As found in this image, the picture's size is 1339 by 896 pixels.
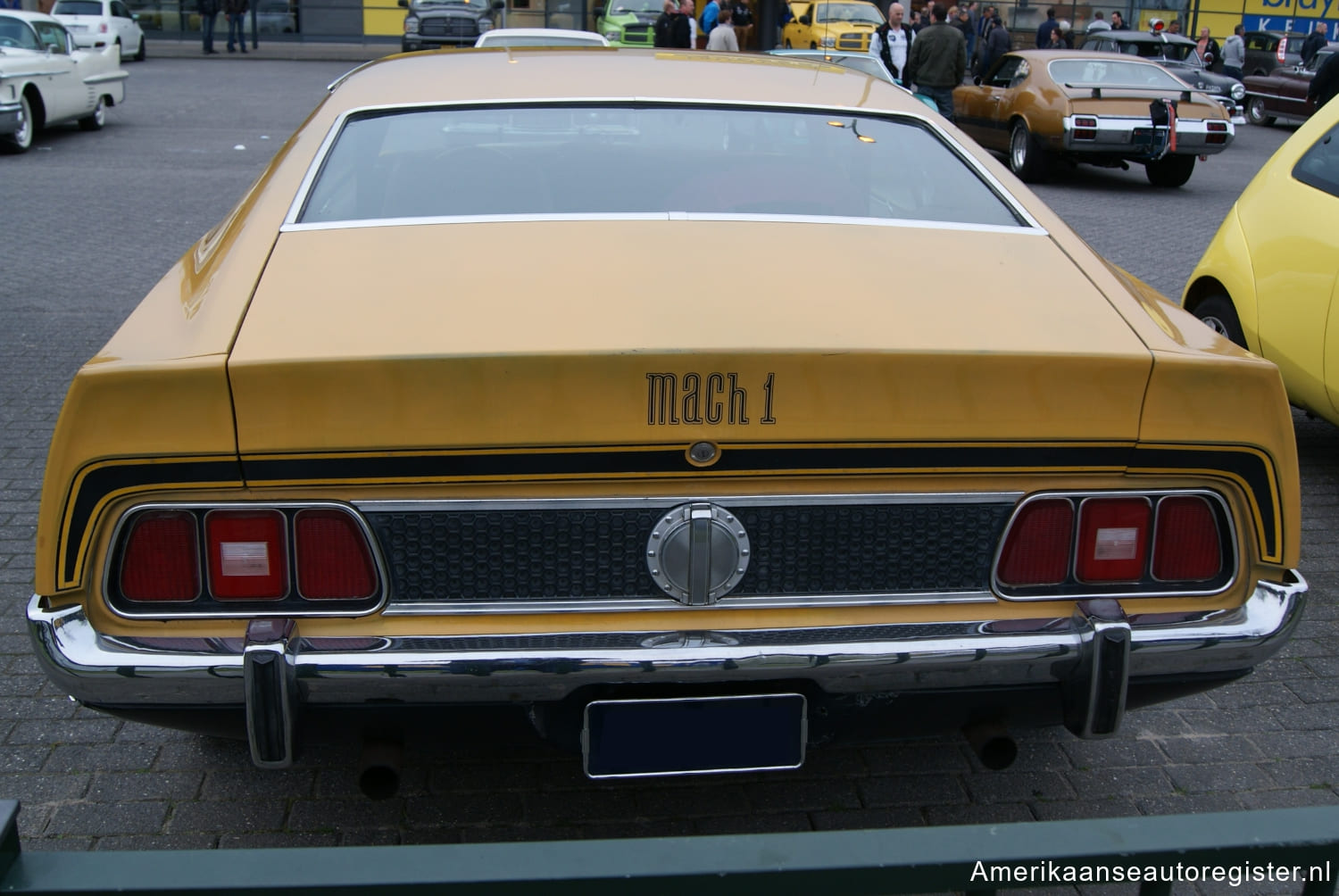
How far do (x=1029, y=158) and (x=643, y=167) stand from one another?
11698mm

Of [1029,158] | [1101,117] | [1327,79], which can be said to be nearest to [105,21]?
[1029,158]

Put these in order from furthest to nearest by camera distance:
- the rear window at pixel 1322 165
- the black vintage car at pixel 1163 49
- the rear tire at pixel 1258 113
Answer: the rear tire at pixel 1258 113
the black vintage car at pixel 1163 49
the rear window at pixel 1322 165

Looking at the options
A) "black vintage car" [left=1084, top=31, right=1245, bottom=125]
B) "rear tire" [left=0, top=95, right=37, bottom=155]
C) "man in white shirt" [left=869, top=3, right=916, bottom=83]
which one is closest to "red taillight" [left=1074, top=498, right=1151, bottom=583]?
"rear tire" [left=0, top=95, right=37, bottom=155]

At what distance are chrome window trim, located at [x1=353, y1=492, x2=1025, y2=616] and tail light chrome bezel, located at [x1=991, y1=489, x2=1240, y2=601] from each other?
52 mm

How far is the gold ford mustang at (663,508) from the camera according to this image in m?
2.03

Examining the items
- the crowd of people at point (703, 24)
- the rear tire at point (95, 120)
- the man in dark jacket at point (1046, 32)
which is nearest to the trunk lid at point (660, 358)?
the crowd of people at point (703, 24)

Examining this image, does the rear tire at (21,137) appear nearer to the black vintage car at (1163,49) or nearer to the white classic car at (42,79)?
the white classic car at (42,79)

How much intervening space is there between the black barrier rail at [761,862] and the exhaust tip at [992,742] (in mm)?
736

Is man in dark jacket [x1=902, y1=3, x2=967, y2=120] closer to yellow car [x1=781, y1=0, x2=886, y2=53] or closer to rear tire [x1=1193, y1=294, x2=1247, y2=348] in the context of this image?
yellow car [x1=781, y1=0, x2=886, y2=53]

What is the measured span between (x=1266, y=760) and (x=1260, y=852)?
1711 millimetres

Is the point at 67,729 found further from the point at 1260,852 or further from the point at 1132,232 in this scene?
the point at 1132,232

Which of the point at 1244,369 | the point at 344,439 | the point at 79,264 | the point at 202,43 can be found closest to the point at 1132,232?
the point at 79,264

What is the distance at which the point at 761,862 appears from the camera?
1.52 metres

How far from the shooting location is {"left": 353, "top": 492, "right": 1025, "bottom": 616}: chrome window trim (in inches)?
82.4
